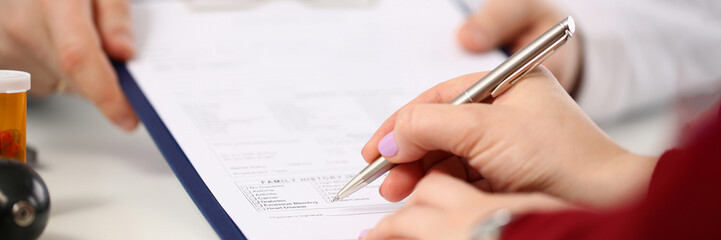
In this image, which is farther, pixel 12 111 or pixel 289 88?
pixel 289 88

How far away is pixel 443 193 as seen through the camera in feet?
1.05

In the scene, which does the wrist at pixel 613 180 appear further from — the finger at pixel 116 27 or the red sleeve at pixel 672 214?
the finger at pixel 116 27

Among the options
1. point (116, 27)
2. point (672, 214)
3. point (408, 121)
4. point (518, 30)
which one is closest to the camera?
point (672, 214)

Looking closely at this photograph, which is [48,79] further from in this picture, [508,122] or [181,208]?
[508,122]

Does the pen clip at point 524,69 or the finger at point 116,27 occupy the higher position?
the pen clip at point 524,69

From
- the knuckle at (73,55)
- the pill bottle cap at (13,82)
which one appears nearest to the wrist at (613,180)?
the pill bottle cap at (13,82)

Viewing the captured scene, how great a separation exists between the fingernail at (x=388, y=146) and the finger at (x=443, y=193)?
3cm

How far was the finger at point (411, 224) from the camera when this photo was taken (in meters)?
0.31

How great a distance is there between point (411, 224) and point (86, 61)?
39cm

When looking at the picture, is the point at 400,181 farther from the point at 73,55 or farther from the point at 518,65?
the point at 73,55

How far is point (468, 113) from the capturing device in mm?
334

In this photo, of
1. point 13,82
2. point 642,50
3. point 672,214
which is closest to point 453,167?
point 672,214

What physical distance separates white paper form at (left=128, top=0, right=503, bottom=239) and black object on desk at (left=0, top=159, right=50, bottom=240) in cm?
10

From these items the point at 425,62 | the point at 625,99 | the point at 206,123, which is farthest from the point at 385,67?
the point at 625,99
